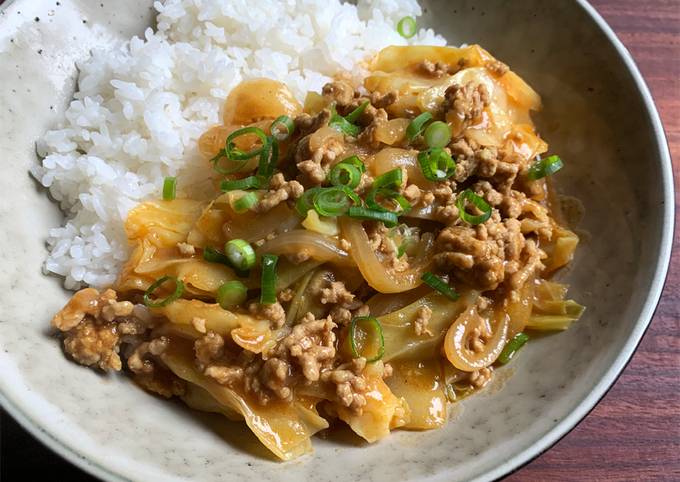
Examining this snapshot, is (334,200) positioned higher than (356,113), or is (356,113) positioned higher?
(356,113)

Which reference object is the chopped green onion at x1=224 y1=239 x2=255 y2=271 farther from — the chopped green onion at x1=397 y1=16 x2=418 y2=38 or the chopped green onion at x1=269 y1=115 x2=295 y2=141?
the chopped green onion at x1=397 y1=16 x2=418 y2=38

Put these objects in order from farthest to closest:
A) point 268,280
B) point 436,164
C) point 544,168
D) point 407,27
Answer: point 407,27 < point 544,168 < point 436,164 < point 268,280

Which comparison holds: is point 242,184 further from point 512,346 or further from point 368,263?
point 512,346

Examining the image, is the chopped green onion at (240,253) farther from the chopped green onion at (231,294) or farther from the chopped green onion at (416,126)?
the chopped green onion at (416,126)

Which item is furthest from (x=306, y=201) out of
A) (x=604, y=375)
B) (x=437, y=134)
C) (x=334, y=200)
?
(x=604, y=375)

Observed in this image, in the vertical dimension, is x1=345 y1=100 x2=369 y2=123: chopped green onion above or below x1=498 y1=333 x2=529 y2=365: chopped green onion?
above

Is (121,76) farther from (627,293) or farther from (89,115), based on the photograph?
(627,293)

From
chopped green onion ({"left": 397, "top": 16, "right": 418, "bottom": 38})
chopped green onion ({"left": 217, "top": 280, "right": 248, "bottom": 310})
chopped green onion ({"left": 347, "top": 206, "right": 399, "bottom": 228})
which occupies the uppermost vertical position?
chopped green onion ({"left": 397, "top": 16, "right": 418, "bottom": 38})

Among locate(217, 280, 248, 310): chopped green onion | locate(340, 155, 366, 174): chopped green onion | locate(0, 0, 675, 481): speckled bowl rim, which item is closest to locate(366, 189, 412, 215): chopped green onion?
locate(340, 155, 366, 174): chopped green onion
